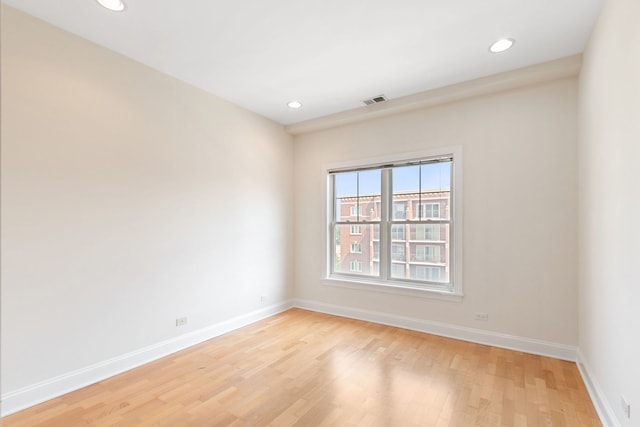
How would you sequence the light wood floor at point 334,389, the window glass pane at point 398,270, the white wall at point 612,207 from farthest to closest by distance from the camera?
the window glass pane at point 398,270 < the light wood floor at point 334,389 < the white wall at point 612,207

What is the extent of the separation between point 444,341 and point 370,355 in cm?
96

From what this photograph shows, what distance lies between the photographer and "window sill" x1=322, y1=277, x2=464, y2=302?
3.50 metres

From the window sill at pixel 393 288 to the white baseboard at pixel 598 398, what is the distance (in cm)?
116

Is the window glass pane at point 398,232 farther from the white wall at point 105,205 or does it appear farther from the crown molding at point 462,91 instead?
the white wall at point 105,205

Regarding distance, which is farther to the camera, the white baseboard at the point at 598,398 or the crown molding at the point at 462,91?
the crown molding at the point at 462,91

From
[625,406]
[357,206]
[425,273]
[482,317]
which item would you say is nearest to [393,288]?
[425,273]

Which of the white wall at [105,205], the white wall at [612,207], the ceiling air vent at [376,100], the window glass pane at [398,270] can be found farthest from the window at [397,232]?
the white wall at [105,205]

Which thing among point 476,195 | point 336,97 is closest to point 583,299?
point 476,195

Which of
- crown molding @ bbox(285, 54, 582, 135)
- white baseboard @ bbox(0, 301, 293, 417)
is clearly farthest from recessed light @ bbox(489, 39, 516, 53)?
white baseboard @ bbox(0, 301, 293, 417)

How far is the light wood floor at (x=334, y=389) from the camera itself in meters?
2.03

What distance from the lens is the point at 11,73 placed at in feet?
6.90

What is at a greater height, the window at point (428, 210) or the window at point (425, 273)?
the window at point (428, 210)

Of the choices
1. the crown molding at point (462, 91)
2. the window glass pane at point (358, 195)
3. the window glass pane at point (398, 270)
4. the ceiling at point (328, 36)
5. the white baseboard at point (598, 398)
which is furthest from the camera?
the window glass pane at point (358, 195)

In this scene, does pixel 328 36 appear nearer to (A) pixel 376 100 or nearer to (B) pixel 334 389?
(A) pixel 376 100
